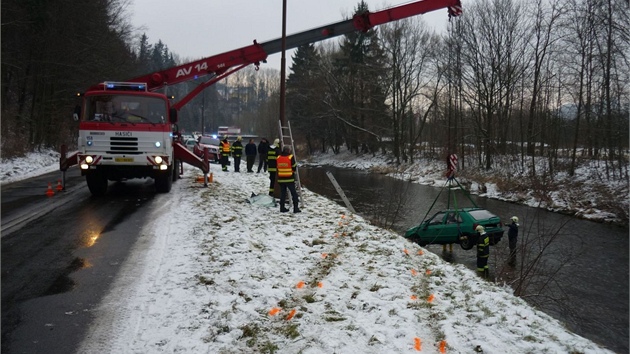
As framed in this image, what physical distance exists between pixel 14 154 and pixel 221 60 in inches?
534

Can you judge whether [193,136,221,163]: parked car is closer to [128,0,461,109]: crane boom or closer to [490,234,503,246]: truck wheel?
[128,0,461,109]: crane boom

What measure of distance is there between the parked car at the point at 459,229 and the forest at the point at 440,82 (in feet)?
21.5

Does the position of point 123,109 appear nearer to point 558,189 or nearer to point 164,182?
point 164,182

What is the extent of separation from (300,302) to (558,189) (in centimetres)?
2153

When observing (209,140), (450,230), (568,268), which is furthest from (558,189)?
(209,140)

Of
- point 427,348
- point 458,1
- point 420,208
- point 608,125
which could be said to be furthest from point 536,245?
point 608,125

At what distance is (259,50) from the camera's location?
14.5m

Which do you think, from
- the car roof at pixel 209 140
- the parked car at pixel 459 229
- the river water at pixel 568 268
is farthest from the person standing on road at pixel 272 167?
the car roof at pixel 209 140

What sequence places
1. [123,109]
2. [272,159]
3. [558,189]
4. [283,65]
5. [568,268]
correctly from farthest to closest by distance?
[558,189] → [272,159] → [283,65] → [123,109] → [568,268]

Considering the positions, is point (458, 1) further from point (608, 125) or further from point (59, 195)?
point (608, 125)

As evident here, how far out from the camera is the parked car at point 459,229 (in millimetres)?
12133

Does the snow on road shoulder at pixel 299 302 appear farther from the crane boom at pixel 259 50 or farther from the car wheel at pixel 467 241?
the crane boom at pixel 259 50

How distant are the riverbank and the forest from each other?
3.34 ft

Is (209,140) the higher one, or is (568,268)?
(209,140)
